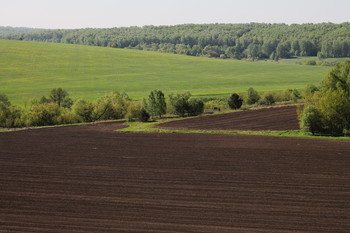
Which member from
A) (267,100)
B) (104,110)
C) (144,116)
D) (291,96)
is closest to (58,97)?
(104,110)

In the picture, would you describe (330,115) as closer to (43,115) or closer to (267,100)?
(267,100)

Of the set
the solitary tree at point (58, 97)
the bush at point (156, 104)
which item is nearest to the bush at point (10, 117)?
the solitary tree at point (58, 97)

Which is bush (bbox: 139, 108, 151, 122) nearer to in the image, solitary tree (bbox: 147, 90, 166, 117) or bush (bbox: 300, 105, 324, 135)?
solitary tree (bbox: 147, 90, 166, 117)

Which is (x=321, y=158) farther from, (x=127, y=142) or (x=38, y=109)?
(x=38, y=109)

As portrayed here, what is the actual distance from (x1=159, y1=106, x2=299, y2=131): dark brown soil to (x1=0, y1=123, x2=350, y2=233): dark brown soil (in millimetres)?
7269

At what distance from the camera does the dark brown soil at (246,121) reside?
51147 mm

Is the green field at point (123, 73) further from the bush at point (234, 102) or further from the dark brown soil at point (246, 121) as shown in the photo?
the dark brown soil at point (246, 121)

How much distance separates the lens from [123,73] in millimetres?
117688

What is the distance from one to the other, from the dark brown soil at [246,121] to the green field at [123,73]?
88.6ft

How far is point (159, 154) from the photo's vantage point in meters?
37.2

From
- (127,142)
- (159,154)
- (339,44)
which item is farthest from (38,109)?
(339,44)

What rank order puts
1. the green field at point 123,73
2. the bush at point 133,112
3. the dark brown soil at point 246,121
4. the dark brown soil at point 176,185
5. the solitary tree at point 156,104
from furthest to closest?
the green field at point 123,73, the solitary tree at point 156,104, the bush at point 133,112, the dark brown soil at point 246,121, the dark brown soil at point 176,185

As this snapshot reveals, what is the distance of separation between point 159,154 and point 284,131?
16.0 m

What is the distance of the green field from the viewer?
9489cm
